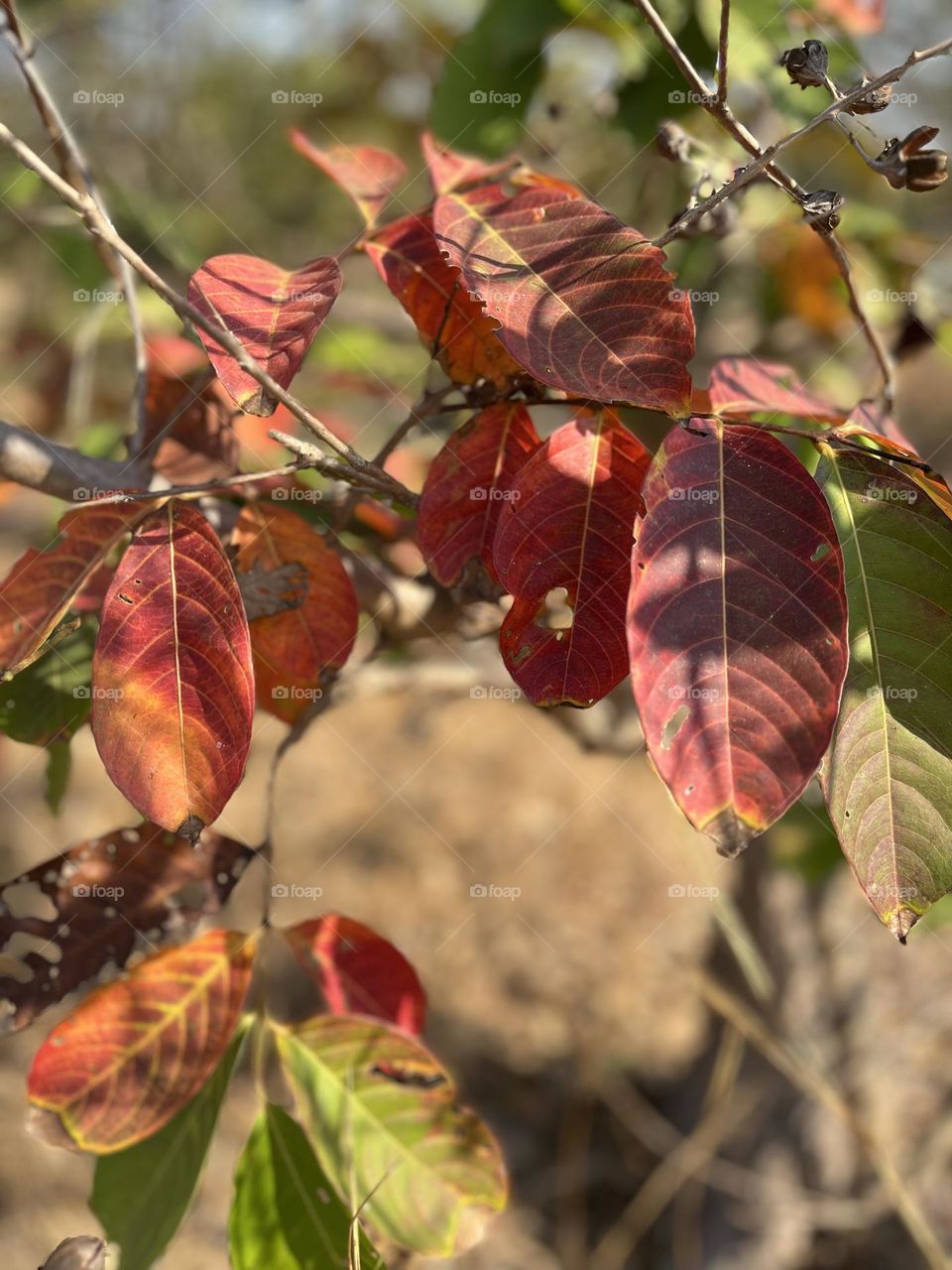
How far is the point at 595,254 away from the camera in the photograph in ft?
2.31

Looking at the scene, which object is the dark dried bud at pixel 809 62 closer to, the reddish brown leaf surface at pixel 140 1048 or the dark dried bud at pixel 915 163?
the dark dried bud at pixel 915 163

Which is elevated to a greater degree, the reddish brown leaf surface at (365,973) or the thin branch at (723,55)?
the thin branch at (723,55)

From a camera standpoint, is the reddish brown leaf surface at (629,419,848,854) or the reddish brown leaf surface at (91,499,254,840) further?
the reddish brown leaf surface at (91,499,254,840)

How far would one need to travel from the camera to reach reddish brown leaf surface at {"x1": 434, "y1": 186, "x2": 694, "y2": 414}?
2.12 ft

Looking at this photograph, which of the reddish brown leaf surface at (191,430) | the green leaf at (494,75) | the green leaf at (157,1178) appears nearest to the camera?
the green leaf at (157,1178)

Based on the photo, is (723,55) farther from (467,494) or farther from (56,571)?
(56,571)

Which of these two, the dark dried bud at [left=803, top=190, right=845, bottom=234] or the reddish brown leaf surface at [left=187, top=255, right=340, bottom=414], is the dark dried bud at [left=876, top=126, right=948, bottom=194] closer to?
the dark dried bud at [left=803, top=190, right=845, bottom=234]

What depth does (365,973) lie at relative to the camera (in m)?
0.97

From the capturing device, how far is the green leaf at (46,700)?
3.06 feet

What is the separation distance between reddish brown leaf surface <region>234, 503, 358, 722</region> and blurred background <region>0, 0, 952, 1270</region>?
228 mm

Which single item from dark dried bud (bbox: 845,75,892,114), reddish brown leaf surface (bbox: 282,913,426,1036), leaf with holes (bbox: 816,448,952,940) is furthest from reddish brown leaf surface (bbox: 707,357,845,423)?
reddish brown leaf surface (bbox: 282,913,426,1036)

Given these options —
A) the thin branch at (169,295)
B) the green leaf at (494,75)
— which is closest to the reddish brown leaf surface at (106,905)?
the thin branch at (169,295)

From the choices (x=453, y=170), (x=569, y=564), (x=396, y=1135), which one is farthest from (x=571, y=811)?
(x=569, y=564)

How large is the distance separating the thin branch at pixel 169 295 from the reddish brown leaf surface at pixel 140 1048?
1.65ft
